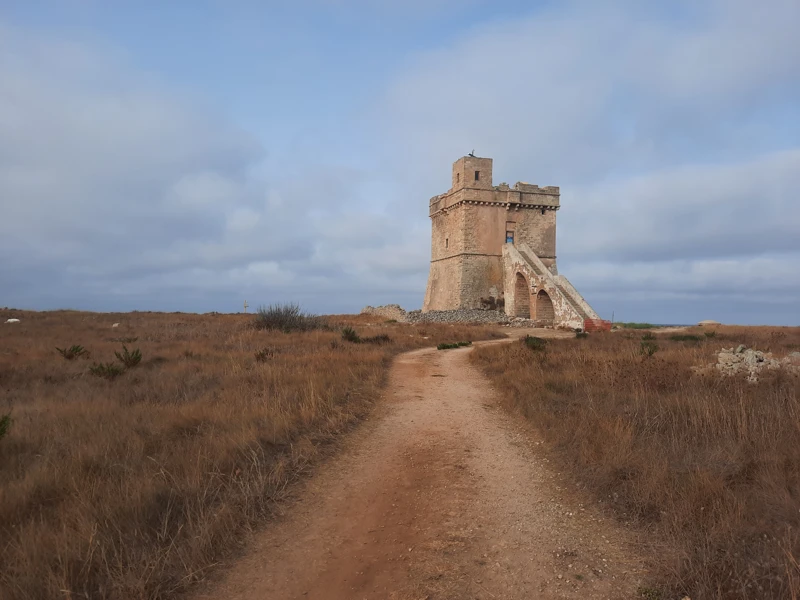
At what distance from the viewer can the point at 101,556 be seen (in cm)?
347

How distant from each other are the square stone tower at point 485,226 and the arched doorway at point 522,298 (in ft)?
6.62

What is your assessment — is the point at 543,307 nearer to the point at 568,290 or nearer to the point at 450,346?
the point at 568,290

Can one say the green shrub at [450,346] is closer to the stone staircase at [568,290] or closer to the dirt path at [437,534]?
the stone staircase at [568,290]

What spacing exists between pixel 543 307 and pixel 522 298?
6.68 feet

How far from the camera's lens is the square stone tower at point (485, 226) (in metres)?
32.8

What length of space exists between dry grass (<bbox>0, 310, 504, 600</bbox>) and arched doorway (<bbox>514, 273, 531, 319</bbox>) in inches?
856


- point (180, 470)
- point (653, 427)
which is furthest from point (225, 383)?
point (653, 427)

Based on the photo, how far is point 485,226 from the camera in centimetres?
3312

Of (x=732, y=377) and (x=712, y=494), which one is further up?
(x=732, y=377)

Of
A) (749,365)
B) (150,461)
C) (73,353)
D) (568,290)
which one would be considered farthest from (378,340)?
(568,290)

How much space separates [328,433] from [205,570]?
9.81 feet

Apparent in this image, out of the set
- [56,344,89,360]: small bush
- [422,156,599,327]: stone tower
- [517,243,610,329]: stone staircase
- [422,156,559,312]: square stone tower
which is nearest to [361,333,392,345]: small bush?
[56,344,89,360]: small bush

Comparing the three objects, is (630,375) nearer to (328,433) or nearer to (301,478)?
(328,433)

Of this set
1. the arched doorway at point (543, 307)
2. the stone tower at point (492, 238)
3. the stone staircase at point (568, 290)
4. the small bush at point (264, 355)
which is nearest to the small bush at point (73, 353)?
the small bush at point (264, 355)
